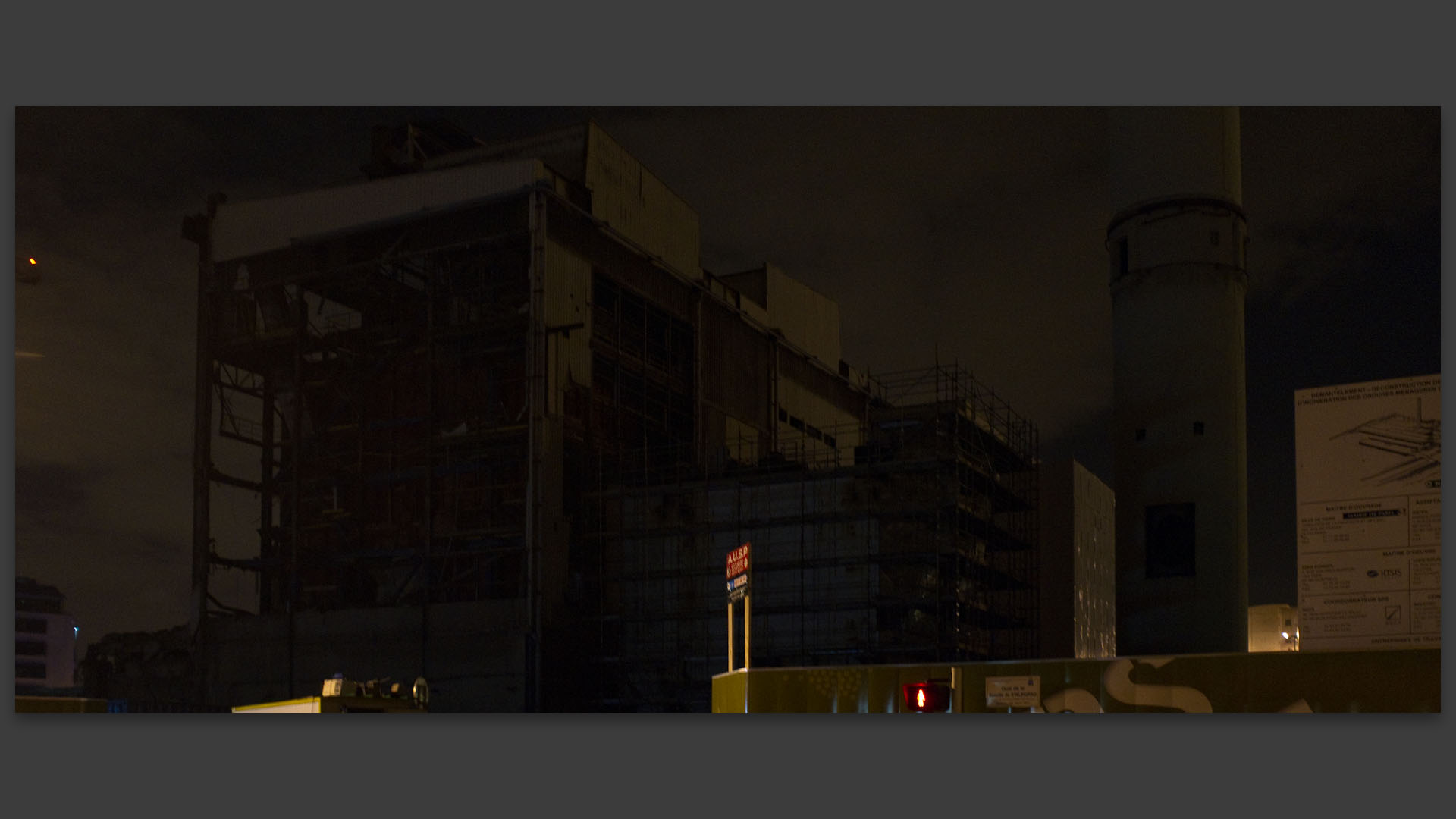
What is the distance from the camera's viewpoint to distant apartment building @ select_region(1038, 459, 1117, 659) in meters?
52.9

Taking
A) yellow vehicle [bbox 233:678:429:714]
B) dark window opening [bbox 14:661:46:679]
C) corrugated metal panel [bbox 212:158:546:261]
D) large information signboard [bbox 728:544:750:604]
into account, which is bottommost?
dark window opening [bbox 14:661:46:679]

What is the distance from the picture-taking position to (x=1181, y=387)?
3023 cm

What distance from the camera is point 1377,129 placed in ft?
79.2

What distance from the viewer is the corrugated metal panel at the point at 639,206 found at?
141 feet

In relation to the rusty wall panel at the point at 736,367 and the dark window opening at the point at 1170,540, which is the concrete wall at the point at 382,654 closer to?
the rusty wall panel at the point at 736,367

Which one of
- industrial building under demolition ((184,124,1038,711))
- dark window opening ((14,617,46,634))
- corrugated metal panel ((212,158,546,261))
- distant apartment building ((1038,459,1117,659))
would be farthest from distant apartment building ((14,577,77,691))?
distant apartment building ((1038,459,1117,659))

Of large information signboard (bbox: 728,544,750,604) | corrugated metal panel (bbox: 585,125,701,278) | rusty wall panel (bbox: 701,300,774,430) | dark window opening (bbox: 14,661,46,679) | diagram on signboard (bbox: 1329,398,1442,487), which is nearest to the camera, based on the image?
diagram on signboard (bbox: 1329,398,1442,487)

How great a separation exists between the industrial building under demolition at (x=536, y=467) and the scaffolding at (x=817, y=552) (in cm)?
9

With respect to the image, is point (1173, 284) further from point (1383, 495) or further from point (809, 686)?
point (809, 686)

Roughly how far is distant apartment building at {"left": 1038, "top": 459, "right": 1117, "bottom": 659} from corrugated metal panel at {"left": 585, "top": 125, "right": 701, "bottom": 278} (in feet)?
50.1

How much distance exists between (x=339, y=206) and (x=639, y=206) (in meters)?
8.60

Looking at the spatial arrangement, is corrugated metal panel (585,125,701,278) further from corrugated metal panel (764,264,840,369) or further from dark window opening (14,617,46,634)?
dark window opening (14,617,46,634)

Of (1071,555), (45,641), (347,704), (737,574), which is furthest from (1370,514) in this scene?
(1071,555)

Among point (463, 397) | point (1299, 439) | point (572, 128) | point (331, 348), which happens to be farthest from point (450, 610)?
point (1299, 439)
